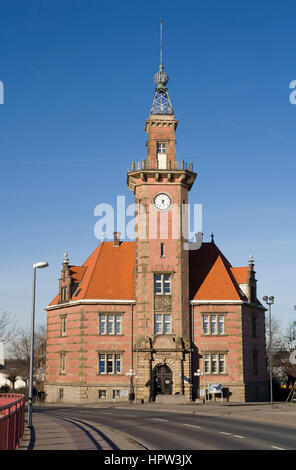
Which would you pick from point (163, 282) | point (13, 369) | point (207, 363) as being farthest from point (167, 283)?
point (13, 369)

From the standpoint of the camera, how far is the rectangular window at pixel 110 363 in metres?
55.4

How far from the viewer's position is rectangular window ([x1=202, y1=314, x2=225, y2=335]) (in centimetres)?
5628

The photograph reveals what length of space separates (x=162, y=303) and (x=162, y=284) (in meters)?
1.83

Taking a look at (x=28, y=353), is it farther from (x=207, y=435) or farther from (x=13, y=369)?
(x=207, y=435)

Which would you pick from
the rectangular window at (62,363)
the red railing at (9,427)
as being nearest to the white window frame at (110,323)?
the rectangular window at (62,363)

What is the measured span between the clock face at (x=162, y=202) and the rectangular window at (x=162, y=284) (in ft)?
21.8

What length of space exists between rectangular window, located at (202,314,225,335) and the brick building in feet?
0.33

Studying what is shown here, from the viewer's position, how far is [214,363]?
56062mm

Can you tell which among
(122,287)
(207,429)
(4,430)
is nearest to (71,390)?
(122,287)

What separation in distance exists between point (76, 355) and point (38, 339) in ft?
229

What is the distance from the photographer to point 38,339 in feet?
404

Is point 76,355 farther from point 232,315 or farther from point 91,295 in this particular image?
point 232,315

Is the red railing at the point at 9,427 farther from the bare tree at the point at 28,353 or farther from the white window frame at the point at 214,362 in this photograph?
the bare tree at the point at 28,353

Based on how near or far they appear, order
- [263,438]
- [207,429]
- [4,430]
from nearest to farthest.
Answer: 1. [4,430]
2. [263,438]
3. [207,429]
